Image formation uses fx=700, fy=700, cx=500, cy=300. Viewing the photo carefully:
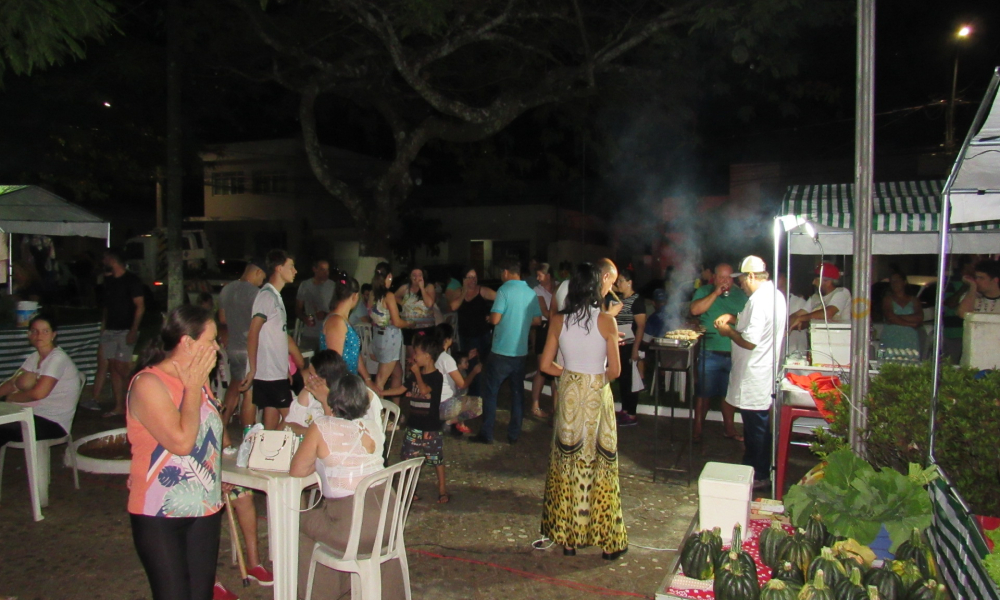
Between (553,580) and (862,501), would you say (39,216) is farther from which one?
(862,501)

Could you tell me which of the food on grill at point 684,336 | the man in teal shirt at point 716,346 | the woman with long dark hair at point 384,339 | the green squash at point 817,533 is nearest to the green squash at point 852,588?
the green squash at point 817,533

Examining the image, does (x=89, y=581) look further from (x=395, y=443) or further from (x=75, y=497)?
(x=395, y=443)

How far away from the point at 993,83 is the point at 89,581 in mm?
5132

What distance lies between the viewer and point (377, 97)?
1352 cm

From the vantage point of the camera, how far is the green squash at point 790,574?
256 centimetres

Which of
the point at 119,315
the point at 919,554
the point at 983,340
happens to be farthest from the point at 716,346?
the point at 119,315

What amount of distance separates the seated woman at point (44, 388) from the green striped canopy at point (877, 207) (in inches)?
226

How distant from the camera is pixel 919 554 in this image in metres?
2.62

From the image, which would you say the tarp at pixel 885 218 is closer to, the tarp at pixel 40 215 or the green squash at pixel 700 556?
the green squash at pixel 700 556

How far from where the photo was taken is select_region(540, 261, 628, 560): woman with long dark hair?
4.39 meters

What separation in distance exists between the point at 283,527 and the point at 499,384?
3651mm

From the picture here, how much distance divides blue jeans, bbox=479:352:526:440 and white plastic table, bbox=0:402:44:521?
12.4 ft

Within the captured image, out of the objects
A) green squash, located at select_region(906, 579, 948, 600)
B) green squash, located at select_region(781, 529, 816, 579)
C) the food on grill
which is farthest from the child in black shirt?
green squash, located at select_region(906, 579, 948, 600)

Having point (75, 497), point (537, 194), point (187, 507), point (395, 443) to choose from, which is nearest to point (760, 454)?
point (395, 443)
